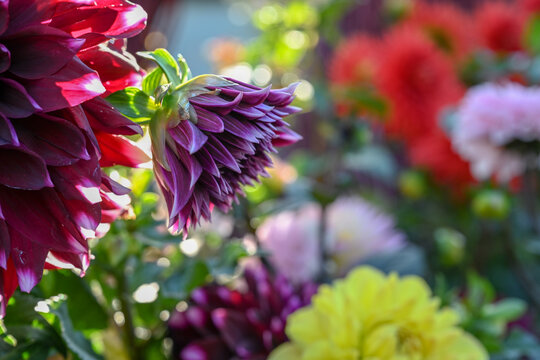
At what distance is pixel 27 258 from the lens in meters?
0.14

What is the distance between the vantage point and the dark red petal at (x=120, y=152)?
0.15 m

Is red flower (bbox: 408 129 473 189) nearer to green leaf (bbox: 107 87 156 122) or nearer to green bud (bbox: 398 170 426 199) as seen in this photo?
green bud (bbox: 398 170 426 199)

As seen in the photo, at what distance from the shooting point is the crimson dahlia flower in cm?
14

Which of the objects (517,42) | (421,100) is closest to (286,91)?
(421,100)

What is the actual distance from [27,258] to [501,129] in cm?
36

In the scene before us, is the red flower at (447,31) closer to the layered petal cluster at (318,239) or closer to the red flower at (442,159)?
the red flower at (442,159)

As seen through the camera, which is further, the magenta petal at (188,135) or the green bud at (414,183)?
the green bud at (414,183)

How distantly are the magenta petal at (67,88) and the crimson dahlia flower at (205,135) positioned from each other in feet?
0.07

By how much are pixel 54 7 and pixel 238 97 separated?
0.14 ft

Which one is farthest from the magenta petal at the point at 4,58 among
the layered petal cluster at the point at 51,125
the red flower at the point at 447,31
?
the red flower at the point at 447,31

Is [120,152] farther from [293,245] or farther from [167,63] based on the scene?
[293,245]

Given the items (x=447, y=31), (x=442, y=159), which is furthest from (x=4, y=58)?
(x=447, y=31)

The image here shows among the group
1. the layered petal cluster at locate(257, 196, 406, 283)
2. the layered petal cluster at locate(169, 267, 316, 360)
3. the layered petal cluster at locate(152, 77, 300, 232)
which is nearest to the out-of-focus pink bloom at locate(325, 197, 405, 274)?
the layered petal cluster at locate(257, 196, 406, 283)

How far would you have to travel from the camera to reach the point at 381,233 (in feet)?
1.35
